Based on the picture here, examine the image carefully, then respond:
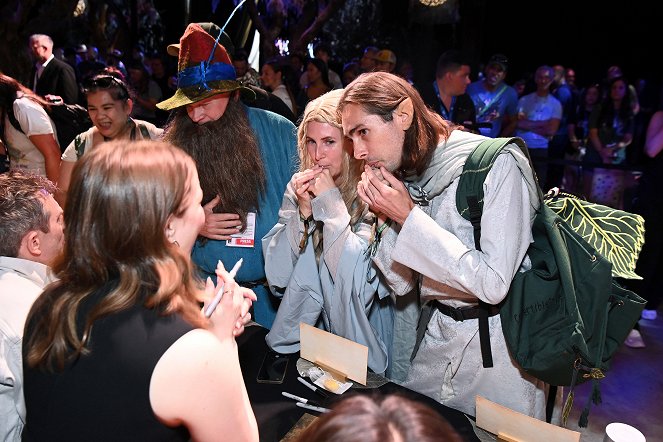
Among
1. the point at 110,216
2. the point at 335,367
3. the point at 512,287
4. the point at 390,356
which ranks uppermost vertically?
the point at 110,216

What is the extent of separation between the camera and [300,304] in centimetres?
214

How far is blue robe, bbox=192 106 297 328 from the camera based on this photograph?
8.27 ft

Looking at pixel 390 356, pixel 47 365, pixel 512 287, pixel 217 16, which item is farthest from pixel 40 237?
pixel 217 16

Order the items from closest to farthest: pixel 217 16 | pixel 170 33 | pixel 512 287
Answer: pixel 512 287, pixel 217 16, pixel 170 33

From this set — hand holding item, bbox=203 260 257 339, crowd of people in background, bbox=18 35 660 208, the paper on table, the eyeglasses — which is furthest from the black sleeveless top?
crowd of people in background, bbox=18 35 660 208

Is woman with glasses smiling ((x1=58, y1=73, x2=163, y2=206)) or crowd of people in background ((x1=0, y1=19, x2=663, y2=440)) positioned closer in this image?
crowd of people in background ((x1=0, y1=19, x2=663, y2=440))

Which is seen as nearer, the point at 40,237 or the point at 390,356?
the point at 40,237

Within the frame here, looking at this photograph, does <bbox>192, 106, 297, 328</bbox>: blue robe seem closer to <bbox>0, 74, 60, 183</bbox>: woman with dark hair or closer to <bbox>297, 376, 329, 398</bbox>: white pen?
<bbox>297, 376, 329, 398</bbox>: white pen

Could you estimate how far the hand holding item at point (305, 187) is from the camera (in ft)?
6.88

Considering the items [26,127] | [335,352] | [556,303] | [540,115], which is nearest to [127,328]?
[335,352]

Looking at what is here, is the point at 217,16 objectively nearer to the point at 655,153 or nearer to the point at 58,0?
the point at 58,0

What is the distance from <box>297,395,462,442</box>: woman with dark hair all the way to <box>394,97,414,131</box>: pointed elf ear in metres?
1.15

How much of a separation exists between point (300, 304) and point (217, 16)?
13.8 meters

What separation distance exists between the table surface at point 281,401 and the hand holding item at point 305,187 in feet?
1.93
